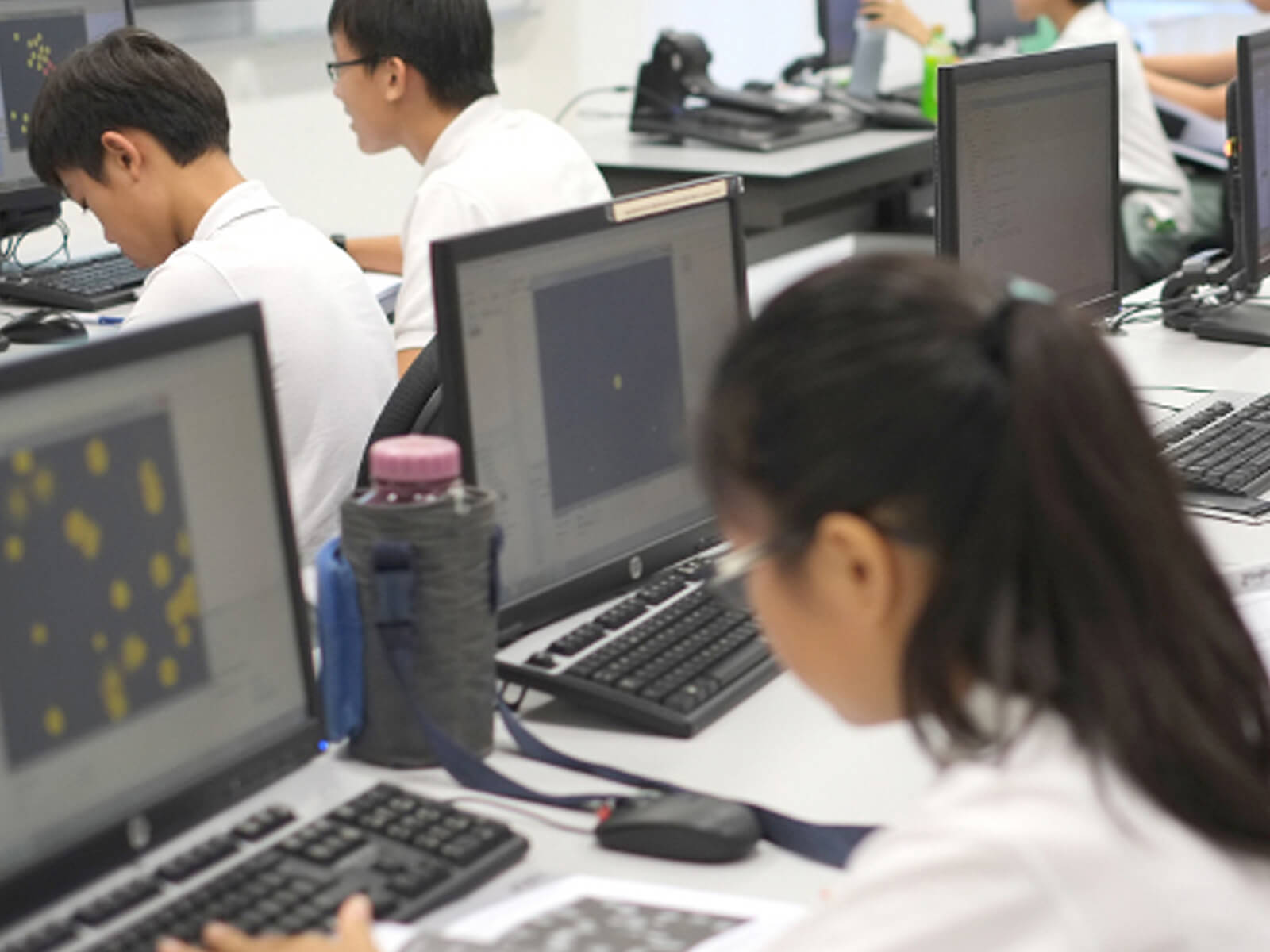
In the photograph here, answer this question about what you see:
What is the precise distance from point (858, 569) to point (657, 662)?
0.58 metres

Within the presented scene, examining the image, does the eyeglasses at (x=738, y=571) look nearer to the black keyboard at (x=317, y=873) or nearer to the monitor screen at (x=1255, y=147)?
the black keyboard at (x=317, y=873)

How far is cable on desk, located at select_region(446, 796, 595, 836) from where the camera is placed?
3.79 feet

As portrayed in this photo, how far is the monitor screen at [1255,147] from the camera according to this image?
7.70ft

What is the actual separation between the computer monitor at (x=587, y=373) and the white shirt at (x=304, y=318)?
21.3 inches

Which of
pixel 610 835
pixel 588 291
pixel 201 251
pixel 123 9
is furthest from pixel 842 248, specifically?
pixel 610 835

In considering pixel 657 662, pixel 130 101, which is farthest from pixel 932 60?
pixel 657 662

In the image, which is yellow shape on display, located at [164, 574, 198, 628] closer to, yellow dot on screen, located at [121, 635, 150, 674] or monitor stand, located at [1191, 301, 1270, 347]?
yellow dot on screen, located at [121, 635, 150, 674]

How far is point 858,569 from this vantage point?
800 mm

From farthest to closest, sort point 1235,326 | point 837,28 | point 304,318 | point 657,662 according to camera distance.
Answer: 1. point 837,28
2. point 1235,326
3. point 304,318
4. point 657,662

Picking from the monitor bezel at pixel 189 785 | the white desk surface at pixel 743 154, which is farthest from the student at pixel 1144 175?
the monitor bezel at pixel 189 785

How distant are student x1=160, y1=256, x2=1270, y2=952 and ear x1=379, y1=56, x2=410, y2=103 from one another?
1.98 meters

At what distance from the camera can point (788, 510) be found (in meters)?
0.81

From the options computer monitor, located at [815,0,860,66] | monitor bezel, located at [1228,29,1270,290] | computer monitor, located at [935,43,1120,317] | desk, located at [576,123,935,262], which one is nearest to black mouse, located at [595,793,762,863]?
computer monitor, located at [935,43,1120,317]

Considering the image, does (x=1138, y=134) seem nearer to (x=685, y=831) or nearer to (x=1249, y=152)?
(x=1249, y=152)
